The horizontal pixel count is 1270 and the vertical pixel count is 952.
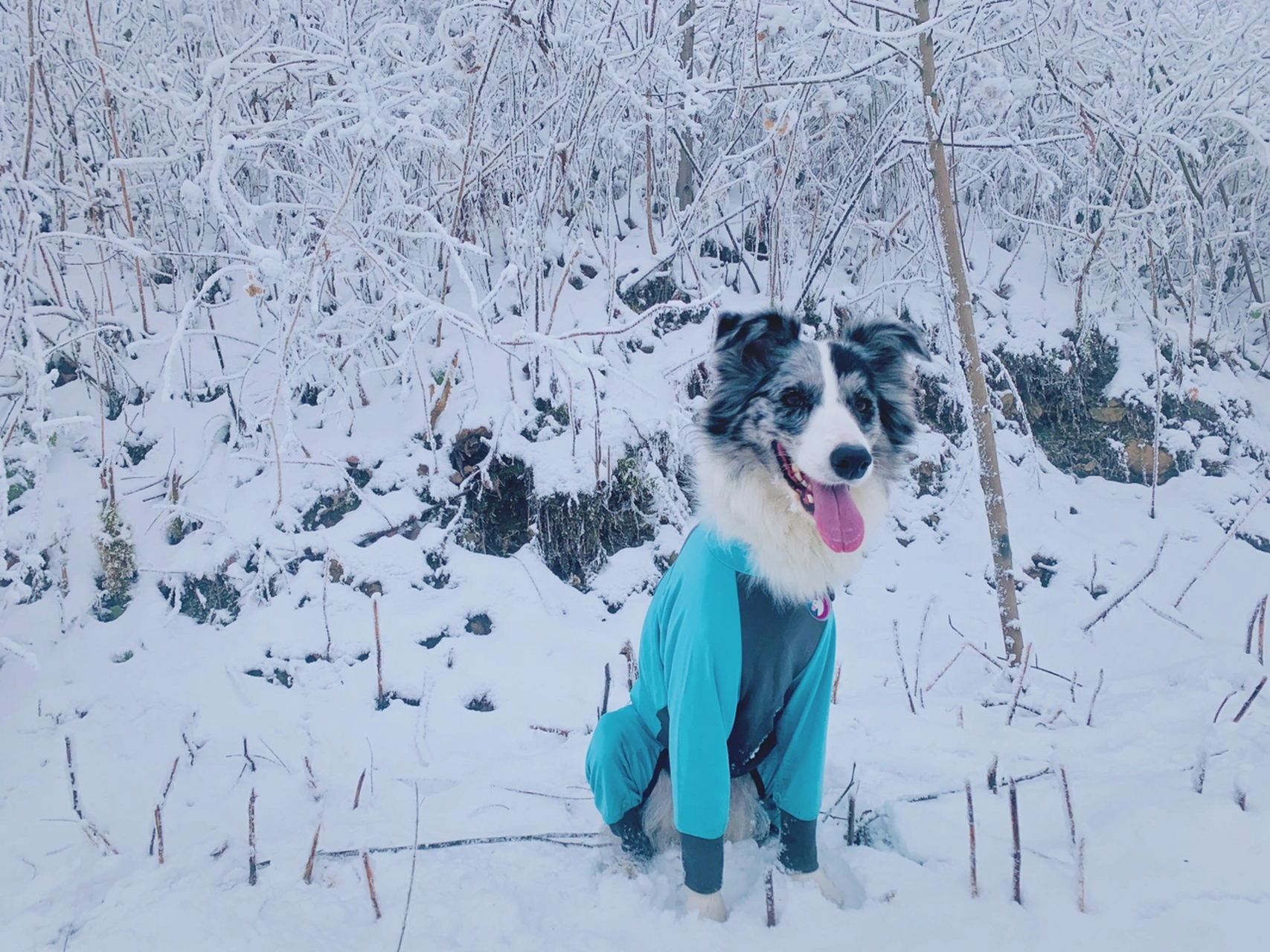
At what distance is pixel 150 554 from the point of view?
3.73 m

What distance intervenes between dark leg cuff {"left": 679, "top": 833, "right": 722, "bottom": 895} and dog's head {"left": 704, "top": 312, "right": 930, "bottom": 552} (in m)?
0.88

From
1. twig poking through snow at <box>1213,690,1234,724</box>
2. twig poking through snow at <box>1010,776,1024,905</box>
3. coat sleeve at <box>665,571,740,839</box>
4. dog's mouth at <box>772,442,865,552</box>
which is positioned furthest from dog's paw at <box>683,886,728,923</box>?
twig poking through snow at <box>1213,690,1234,724</box>

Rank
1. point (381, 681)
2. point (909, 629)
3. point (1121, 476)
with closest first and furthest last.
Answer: point (381, 681) → point (909, 629) → point (1121, 476)

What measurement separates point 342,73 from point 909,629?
4430 millimetres

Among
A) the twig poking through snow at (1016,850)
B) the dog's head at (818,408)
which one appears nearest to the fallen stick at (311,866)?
the dog's head at (818,408)

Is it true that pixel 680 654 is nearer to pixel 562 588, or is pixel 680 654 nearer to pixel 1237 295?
pixel 562 588

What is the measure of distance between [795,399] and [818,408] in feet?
0.25

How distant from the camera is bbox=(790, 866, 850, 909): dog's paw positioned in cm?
211

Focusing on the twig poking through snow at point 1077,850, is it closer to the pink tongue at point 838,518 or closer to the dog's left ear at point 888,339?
the pink tongue at point 838,518

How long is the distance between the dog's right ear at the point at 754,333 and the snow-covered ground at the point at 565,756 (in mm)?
1507

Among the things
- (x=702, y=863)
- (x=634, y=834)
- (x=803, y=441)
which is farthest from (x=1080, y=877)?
(x=803, y=441)

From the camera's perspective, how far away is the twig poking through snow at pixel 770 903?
77.4 inches

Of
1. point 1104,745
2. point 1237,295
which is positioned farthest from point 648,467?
point 1237,295

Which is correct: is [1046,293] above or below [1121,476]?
above
